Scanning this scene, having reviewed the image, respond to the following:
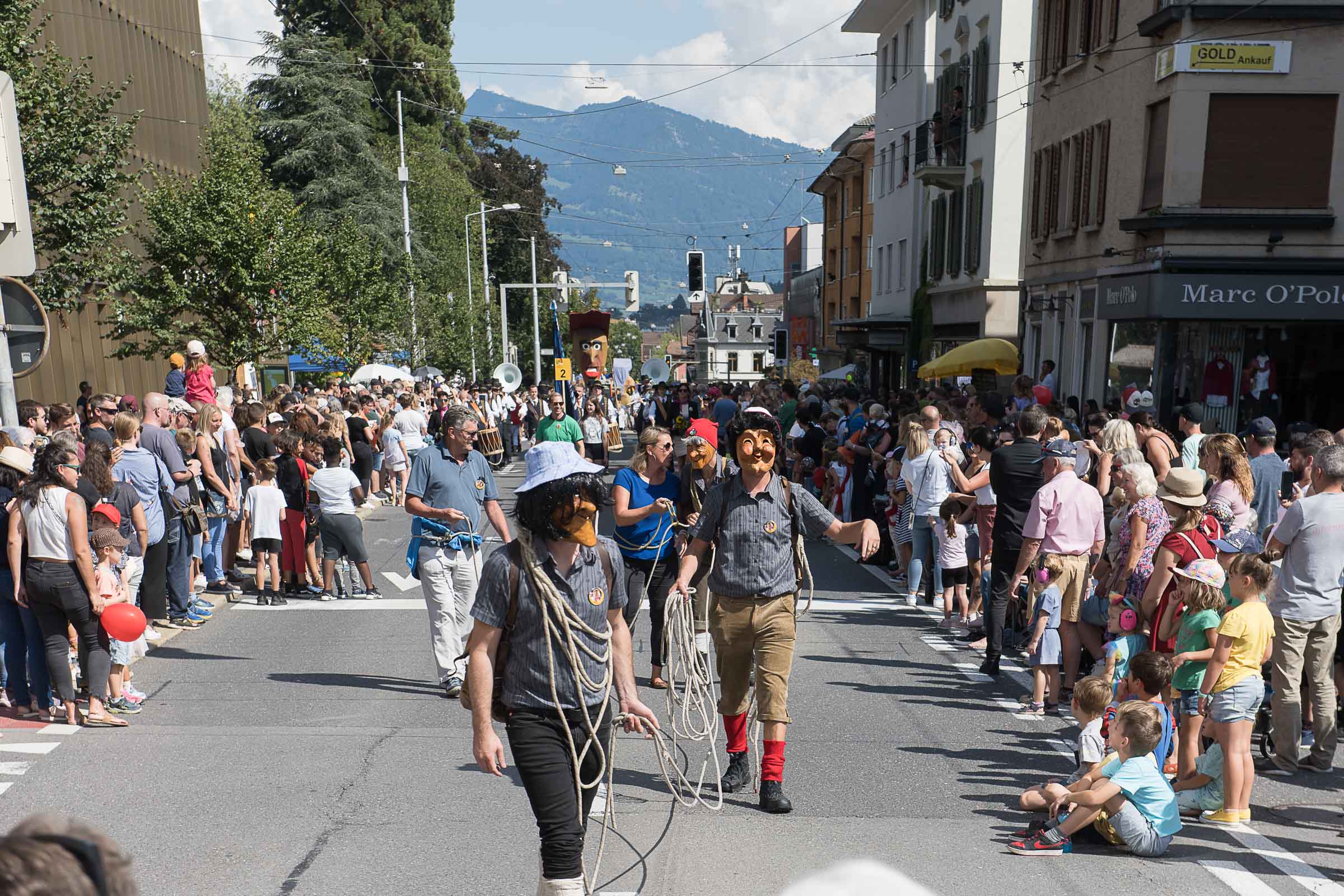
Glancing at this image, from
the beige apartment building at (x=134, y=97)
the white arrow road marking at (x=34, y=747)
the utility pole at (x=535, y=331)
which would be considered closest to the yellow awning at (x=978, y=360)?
the beige apartment building at (x=134, y=97)

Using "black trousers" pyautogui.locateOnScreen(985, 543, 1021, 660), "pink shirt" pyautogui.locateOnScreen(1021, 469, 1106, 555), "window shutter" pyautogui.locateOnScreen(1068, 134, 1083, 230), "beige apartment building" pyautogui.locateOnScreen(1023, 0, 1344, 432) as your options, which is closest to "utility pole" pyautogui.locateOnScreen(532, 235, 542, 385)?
"window shutter" pyautogui.locateOnScreen(1068, 134, 1083, 230)

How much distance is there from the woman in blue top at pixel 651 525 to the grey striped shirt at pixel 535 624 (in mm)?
3406

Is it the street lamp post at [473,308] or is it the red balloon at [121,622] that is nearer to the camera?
the red balloon at [121,622]

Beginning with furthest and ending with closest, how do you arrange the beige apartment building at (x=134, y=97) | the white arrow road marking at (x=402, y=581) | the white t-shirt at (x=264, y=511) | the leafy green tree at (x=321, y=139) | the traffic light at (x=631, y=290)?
the leafy green tree at (x=321, y=139) → the traffic light at (x=631, y=290) → the beige apartment building at (x=134, y=97) → the white arrow road marking at (x=402, y=581) → the white t-shirt at (x=264, y=511)

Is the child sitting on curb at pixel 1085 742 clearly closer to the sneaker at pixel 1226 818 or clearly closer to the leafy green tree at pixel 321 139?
the sneaker at pixel 1226 818

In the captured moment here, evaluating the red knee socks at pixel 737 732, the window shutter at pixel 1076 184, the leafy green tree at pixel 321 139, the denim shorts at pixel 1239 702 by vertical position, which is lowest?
the red knee socks at pixel 737 732

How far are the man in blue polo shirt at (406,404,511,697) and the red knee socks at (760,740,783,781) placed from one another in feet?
9.14

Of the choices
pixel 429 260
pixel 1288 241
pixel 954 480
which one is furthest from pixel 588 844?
pixel 429 260

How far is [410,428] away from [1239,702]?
1561 centimetres

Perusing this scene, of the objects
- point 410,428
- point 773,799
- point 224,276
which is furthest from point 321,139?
point 773,799

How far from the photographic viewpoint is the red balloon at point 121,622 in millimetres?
7262

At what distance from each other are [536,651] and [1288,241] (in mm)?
16284

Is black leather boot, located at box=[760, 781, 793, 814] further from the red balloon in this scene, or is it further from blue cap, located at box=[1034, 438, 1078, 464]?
the red balloon

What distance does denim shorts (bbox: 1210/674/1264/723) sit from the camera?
19.7 feet
